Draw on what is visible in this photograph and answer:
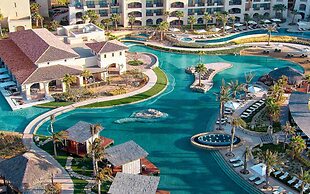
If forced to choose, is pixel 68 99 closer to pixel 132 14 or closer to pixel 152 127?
pixel 152 127

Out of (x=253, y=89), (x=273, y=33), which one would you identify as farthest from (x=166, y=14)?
(x=253, y=89)

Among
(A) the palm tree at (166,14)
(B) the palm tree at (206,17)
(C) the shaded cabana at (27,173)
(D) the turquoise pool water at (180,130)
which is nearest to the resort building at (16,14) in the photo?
(A) the palm tree at (166,14)

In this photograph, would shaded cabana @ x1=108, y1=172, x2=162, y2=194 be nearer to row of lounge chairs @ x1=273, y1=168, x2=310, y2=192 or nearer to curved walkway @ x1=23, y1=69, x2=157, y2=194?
curved walkway @ x1=23, y1=69, x2=157, y2=194

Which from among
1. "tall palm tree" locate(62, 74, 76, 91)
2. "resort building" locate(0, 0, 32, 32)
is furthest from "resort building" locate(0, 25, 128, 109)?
"resort building" locate(0, 0, 32, 32)

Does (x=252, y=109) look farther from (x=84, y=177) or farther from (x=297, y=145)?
(x=84, y=177)

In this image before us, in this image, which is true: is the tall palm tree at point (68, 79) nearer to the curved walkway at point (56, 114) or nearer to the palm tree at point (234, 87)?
the curved walkway at point (56, 114)
